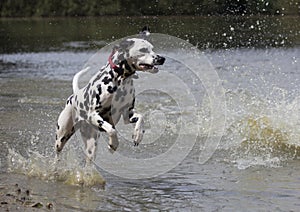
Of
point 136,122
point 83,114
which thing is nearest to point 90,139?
point 83,114

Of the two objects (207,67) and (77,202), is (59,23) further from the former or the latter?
(77,202)

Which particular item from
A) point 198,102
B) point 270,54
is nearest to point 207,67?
point 270,54

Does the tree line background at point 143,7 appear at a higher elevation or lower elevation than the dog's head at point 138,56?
higher

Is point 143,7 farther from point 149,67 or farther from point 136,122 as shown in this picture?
point 149,67

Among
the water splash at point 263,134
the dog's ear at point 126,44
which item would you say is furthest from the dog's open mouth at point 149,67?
the water splash at point 263,134

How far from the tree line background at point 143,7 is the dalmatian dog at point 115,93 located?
17.3 meters

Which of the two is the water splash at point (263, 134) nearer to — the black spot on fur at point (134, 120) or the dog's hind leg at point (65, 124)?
the black spot on fur at point (134, 120)

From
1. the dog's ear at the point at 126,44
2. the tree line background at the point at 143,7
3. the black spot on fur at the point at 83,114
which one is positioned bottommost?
the black spot on fur at the point at 83,114

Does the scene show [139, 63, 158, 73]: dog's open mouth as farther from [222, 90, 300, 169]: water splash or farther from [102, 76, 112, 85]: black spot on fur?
[222, 90, 300, 169]: water splash

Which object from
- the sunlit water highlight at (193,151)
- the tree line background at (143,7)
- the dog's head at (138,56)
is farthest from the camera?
the tree line background at (143,7)

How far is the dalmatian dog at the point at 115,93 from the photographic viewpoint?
640 centimetres

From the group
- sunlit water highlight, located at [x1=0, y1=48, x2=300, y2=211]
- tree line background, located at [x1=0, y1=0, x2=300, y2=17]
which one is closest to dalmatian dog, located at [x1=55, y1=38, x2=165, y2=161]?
sunlit water highlight, located at [x1=0, y1=48, x2=300, y2=211]

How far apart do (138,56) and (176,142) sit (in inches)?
121

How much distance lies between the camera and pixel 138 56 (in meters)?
6.39
